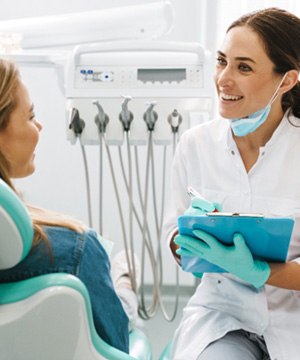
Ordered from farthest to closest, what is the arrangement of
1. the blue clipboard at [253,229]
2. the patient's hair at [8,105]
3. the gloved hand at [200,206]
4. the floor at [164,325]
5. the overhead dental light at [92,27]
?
1. the floor at [164,325]
2. the overhead dental light at [92,27]
3. the gloved hand at [200,206]
4. the blue clipboard at [253,229]
5. the patient's hair at [8,105]

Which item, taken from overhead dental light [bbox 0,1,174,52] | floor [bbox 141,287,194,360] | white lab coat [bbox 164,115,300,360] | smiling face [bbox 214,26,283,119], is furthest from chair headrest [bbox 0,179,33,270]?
floor [bbox 141,287,194,360]

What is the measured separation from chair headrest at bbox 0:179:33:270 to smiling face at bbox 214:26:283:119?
2.86 ft

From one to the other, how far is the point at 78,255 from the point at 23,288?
116 millimetres

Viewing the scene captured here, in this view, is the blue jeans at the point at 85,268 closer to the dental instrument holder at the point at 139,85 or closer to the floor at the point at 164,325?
the dental instrument holder at the point at 139,85

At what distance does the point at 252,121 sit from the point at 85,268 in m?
0.78

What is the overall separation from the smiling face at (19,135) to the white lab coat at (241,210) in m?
0.61

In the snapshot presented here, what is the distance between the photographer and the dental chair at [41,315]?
1.01 m

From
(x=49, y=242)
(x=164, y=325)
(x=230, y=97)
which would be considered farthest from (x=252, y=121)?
(x=164, y=325)

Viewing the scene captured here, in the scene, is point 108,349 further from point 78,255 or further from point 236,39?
point 236,39

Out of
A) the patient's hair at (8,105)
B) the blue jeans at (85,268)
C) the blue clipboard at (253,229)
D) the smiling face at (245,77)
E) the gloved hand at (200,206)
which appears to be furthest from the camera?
the smiling face at (245,77)

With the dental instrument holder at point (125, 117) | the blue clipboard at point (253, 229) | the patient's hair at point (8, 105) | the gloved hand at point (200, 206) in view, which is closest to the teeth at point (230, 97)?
the gloved hand at point (200, 206)

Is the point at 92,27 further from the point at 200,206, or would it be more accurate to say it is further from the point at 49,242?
the point at 49,242

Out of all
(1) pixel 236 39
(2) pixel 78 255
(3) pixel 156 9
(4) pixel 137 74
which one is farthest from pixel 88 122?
(2) pixel 78 255

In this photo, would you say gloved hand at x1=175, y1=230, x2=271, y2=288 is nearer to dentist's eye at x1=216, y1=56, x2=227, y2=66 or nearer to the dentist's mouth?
the dentist's mouth
